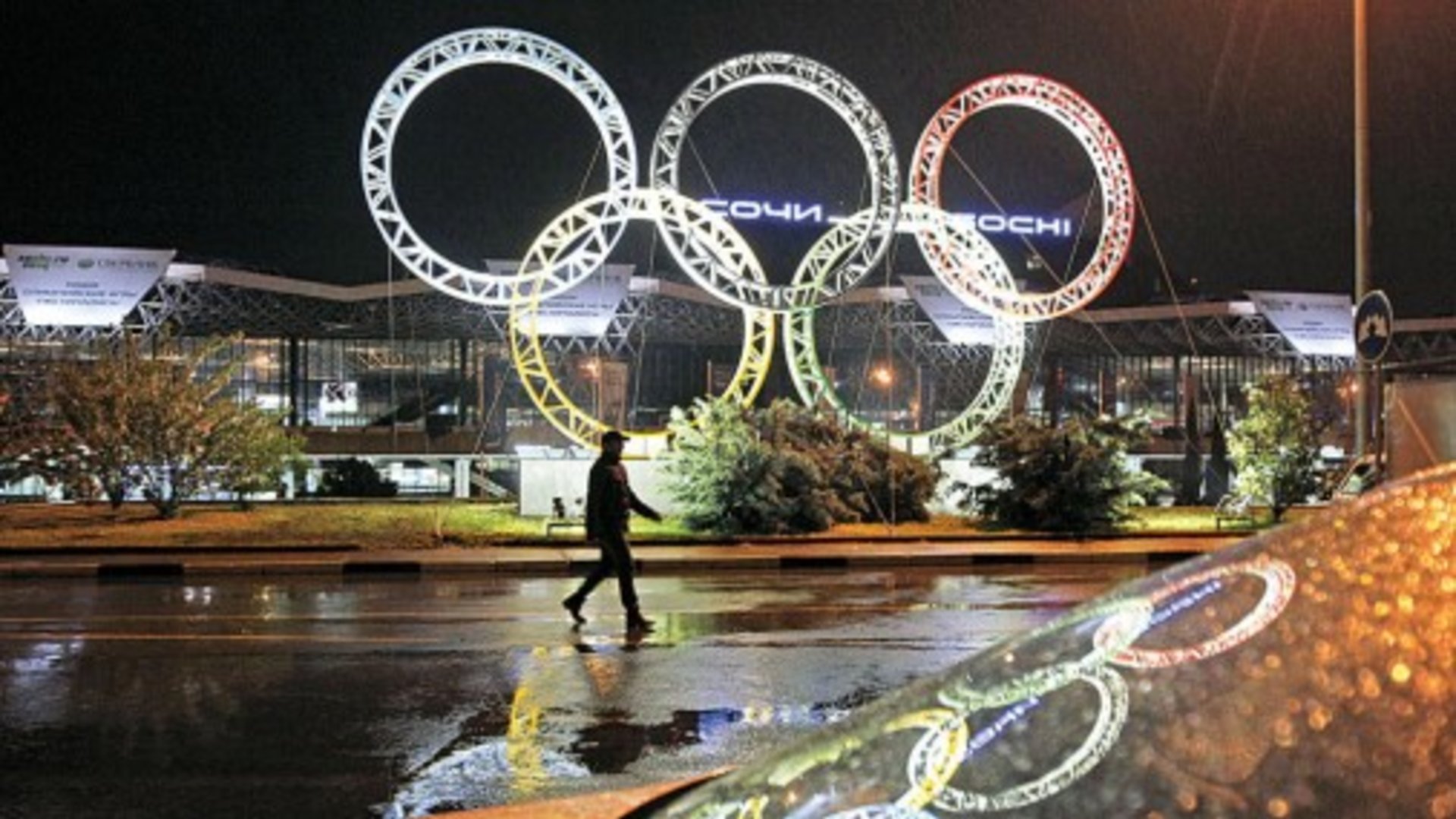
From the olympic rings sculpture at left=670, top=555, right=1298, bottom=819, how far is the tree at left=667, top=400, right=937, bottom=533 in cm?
2081

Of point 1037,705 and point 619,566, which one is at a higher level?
point 1037,705

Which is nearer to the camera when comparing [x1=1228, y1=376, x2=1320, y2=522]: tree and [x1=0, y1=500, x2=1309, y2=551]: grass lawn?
[x1=0, y1=500, x2=1309, y2=551]: grass lawn

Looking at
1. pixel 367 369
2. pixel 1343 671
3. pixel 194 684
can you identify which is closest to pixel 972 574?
pixel 194 684

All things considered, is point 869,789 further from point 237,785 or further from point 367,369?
point 367,369

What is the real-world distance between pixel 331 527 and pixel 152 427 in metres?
4.56

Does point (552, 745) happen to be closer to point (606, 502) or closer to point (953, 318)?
point (606, 502)

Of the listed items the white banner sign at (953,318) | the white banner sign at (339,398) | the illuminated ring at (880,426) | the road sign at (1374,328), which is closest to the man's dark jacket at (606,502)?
the road sign at (1374,328)

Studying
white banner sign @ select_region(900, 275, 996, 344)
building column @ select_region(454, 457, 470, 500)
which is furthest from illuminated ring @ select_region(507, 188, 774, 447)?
white banner sign @ select_region(900, 275, 996, 344)

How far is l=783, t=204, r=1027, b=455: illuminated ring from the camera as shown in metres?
27.8

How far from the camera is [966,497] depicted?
25.9 m

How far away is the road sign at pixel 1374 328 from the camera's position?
13.1m

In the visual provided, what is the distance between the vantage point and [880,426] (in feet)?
106

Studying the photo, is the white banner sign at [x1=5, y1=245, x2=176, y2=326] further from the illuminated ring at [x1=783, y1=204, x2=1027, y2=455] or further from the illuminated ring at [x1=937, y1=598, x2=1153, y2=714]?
the illuminated ring at [x1=937, y1=598, x2=1153, y2=714]

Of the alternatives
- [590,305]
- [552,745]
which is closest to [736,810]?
[552,745]
